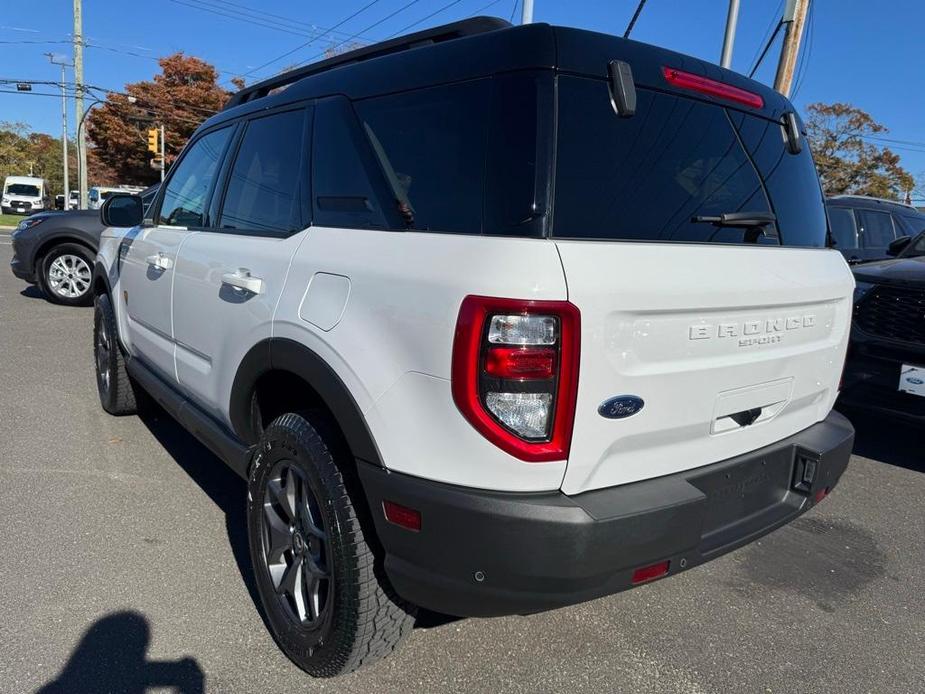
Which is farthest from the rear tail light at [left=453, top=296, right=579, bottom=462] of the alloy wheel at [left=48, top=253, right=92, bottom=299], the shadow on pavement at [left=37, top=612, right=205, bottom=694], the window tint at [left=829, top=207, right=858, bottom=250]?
the alloy wheel at [left=48, top=253, right=92, bottom=299]

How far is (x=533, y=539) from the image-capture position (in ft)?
5.53

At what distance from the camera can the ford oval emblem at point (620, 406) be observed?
68.8 inches

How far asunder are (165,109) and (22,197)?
30.8 ft

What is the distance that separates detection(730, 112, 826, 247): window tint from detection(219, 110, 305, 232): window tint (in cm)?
157

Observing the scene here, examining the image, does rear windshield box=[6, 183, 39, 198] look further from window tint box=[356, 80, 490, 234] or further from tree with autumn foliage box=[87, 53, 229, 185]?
window tint box=[356, 80, 490, 234]

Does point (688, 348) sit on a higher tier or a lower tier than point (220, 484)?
higher

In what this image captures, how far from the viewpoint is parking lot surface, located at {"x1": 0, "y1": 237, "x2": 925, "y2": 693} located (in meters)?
2.30

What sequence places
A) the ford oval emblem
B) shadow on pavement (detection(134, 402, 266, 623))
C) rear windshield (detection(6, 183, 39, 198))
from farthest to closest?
rear windshield (detection(6, 183, 39, 198))
shadow on pavement (detection(134, 402, 266, 623))
the ford oval emblem

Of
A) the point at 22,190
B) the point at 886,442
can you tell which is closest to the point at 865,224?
the point at 886,442

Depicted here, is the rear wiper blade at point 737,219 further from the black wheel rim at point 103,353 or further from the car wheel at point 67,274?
the car wheel at point 67,274

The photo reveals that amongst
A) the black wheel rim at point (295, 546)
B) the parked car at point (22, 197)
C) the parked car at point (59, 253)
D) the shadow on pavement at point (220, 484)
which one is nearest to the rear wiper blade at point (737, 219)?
the black wheel rim at point (295, 546)

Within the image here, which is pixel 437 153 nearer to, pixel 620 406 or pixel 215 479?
pixel 620 406

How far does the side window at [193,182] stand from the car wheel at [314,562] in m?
1.48

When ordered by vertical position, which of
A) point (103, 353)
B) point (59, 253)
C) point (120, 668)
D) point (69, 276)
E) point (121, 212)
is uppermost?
point (121, 212)
